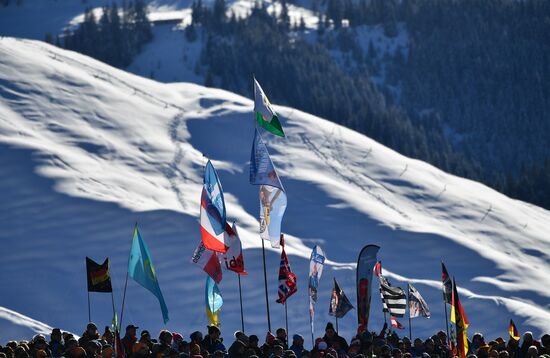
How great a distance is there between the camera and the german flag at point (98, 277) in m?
22.2

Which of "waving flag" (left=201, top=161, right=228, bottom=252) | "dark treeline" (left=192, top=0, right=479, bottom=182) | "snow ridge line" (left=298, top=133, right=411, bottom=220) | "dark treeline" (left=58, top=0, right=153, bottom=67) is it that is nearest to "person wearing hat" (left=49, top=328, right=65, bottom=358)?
"waving flag" (left=201, top=161, right=228, bottom=252)

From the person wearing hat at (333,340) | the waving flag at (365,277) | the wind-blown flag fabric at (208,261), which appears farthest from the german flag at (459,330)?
the wind-blown flag fabric at (208,261)

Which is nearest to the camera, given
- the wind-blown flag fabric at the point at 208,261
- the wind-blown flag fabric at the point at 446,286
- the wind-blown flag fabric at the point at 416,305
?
the wind-blown flag fabric at the point at 208,261

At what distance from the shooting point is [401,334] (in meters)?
39.5

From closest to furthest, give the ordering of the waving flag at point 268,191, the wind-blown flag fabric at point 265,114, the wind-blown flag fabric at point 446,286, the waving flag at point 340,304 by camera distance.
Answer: the waving flag at point 268,191
the wind-blown flag fabric at point 265,114
the waving flag at point 340,304
the wind-blown flag fabric at point 446,286

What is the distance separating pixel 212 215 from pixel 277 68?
134700 millimetres

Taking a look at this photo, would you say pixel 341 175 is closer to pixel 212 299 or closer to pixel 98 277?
pixel 212 299

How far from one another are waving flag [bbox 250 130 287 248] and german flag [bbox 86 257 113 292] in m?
2.64

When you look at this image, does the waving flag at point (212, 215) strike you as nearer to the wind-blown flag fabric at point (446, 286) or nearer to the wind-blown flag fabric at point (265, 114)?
the wind-blown flag fabric at point (265, 114)

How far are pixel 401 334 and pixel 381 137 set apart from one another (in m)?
80.5

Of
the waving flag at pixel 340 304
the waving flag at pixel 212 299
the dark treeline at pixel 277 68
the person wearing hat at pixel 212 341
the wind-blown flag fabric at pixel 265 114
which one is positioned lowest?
the dark treeline at pixel 277 68

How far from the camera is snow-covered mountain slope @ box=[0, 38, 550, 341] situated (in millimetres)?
40406

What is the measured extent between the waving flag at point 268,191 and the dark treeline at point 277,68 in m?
108

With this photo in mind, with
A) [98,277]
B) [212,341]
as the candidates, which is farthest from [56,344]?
[98,277]
